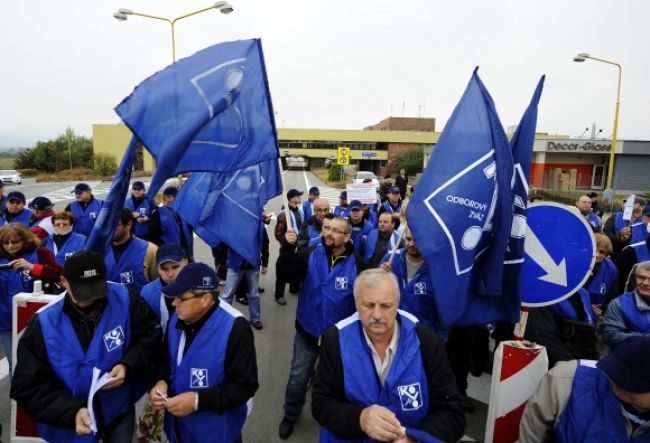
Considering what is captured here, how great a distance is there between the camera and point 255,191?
4.18 m

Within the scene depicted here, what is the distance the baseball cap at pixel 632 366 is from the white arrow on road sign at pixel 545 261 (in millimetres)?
1102

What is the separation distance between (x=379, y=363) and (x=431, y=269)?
3.14 ft

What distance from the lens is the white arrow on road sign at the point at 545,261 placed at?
2.91m

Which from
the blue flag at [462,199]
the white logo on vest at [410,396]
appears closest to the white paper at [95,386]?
the white logo on vest at [410,396]

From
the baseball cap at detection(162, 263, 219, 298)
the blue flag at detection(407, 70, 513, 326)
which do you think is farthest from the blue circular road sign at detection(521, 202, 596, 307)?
the baseball cap at detection(162, 263, 219, 298)

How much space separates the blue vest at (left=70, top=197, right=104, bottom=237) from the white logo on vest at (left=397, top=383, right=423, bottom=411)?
6993 mm

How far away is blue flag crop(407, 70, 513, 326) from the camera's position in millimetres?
2939

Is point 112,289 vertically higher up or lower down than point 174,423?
higher up

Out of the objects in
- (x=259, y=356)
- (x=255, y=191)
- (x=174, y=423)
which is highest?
(x=255, y=191)

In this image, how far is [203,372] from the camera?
244 centimetres

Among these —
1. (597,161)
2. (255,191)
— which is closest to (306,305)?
(255,191)

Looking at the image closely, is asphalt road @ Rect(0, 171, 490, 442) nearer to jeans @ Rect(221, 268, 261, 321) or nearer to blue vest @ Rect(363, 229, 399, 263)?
jeans @ Rect(221, 268, 261, 321)

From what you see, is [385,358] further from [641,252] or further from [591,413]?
[641,252]

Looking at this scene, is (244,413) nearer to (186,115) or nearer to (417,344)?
(417,344)
